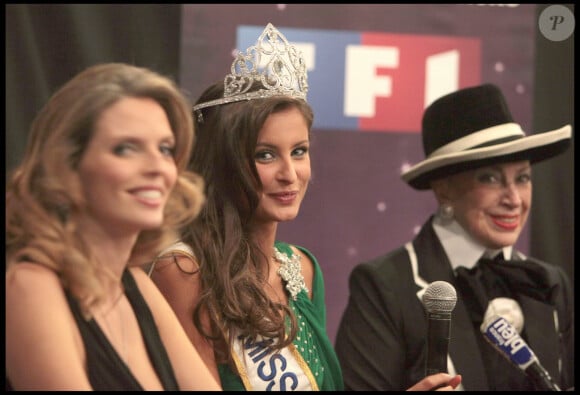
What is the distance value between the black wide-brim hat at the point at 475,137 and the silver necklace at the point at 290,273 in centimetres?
47

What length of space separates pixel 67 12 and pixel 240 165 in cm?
101

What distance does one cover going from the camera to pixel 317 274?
5.49 feet

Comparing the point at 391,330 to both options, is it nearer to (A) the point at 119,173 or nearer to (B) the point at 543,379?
(B) the point at 543,379

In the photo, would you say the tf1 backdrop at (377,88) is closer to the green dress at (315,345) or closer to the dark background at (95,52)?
the dark background at (95,52)

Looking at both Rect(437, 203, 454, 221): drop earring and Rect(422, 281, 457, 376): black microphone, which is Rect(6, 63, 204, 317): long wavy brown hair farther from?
Rect(437, 203, 454, 221): drop earring

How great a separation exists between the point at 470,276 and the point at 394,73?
77cm

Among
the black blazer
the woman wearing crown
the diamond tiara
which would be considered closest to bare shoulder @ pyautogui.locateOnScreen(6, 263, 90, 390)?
the woman wearing crown

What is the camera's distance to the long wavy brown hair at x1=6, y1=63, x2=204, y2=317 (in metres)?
0.96

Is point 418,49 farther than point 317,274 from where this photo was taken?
Yes

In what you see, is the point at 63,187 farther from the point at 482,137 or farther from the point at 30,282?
the point at 482,137

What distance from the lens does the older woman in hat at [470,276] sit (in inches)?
67.9

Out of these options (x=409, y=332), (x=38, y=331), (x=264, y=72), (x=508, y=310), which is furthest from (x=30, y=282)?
(x=508, y=310)

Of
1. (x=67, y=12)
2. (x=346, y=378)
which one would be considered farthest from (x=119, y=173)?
(x=67, y=12)

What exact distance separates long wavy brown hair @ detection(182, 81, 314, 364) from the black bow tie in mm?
465
